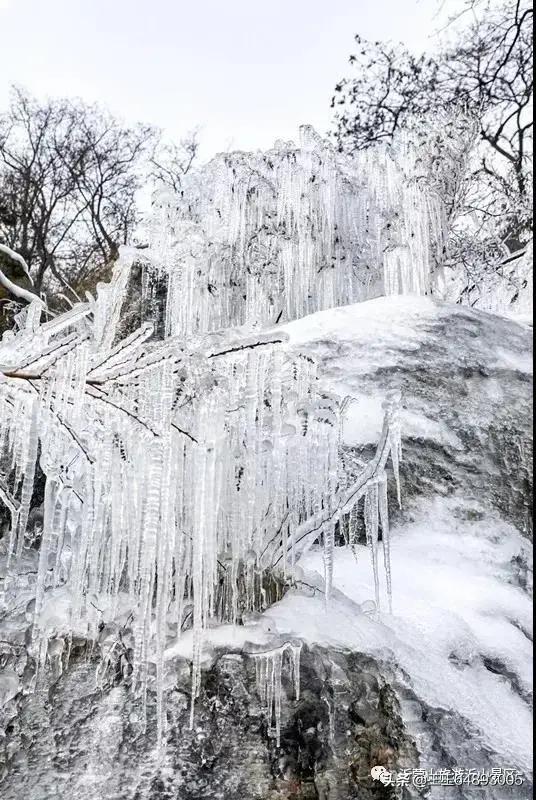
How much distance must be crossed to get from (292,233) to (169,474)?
489cm

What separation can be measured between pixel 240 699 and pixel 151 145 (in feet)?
44.7

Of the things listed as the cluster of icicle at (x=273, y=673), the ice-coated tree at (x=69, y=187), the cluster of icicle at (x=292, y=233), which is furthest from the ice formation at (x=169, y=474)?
the ice-coated tree at (x=69, y=187)

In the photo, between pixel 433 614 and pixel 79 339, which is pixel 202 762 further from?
pixel 79 339

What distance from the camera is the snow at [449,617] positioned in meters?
1.90

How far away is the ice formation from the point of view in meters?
1.43

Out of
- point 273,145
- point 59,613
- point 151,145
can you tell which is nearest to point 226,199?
point 273,145

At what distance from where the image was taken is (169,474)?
1.56m

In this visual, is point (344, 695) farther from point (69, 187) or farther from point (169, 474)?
point (69, 187)

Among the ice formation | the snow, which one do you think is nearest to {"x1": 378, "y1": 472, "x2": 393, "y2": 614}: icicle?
the ice formation

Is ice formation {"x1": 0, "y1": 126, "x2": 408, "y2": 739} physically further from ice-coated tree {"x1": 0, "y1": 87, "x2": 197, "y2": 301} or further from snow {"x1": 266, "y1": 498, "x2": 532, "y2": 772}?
ice-coated tree {"x1": 0, "y1": 87, "x2": 197, "y2": 301}

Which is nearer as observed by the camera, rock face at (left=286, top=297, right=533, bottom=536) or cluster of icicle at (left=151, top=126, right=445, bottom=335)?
rock face at (left=286, top=297, right=533, bottom=536)

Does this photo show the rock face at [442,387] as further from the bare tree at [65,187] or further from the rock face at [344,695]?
the bare tree at [65,187]

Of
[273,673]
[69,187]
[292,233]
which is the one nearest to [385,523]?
[273,673]

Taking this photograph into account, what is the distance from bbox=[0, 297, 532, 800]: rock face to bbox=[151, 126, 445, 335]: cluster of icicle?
3.26 meters
